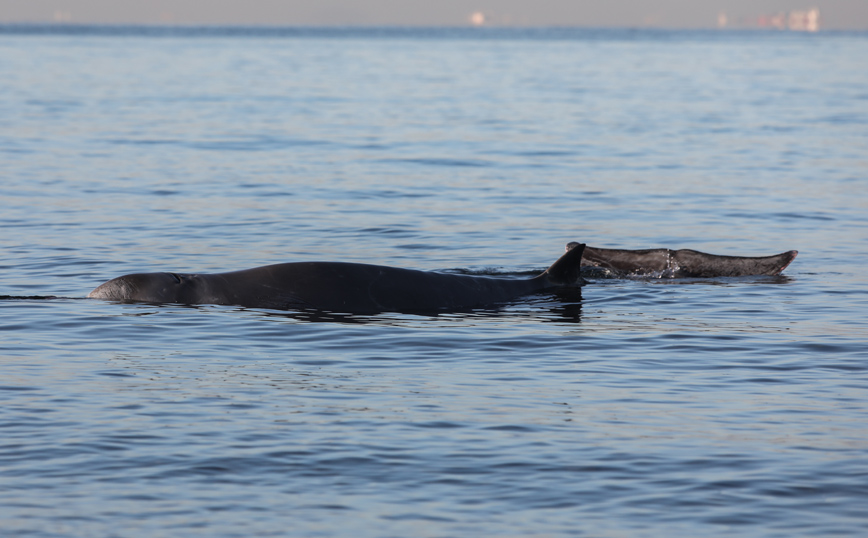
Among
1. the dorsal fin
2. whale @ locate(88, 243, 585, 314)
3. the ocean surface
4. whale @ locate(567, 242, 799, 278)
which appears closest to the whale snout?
whale @ locate(88, 243, 585, 314)

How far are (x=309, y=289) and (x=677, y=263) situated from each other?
6.45 metres

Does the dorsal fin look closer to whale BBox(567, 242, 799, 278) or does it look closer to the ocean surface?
the ocean surface

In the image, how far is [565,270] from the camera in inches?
707

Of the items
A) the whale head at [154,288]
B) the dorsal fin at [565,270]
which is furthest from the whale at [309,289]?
the dorsal fin at [565,270]

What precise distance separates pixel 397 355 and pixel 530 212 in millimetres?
13966

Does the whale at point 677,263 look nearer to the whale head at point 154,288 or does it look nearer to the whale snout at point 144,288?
the whale head at point 154,288

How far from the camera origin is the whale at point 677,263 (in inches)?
765

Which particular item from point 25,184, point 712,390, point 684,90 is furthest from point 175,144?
point 684,90

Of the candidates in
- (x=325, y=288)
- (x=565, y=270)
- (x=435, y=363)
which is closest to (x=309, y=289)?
(x=325, y=288)

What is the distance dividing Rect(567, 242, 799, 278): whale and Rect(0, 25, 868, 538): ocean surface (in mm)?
389

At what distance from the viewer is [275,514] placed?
357 inches

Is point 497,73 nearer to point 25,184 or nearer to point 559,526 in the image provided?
point 25,184

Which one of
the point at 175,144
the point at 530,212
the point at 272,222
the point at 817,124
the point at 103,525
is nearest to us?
the point at 103,525

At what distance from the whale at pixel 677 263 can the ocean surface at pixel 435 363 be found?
389 mm
